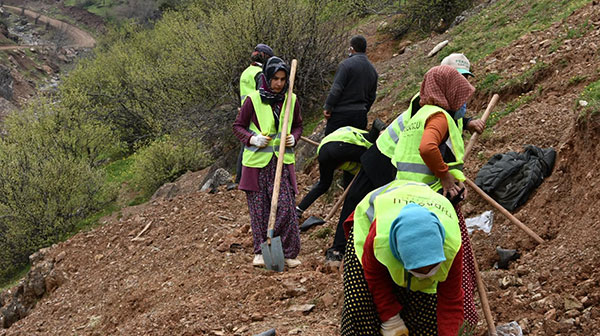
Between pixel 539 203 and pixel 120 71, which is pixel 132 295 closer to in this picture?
pixel 539 203

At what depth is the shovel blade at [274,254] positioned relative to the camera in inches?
199

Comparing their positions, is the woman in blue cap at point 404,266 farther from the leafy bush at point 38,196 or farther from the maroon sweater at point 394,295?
the leafy bush at point 38,196

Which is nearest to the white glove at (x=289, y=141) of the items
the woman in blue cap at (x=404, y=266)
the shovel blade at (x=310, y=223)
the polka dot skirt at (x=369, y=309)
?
the shovel blade at (x=310, y=223)

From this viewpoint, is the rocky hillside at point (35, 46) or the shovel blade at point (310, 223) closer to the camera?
the shovel blade at point (310, 223)

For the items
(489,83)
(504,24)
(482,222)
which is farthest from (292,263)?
(504,24)

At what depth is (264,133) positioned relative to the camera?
16.8ft

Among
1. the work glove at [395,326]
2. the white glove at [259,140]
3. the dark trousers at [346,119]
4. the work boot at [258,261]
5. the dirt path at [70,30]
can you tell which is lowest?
the dirt path at [70,30]

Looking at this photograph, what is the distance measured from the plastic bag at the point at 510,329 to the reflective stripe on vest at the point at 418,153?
91cm

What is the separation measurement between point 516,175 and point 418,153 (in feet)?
7.28

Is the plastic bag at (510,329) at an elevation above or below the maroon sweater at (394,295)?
below

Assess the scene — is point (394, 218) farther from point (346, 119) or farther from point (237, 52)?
point (237, 52)

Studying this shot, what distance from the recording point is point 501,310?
371 cm

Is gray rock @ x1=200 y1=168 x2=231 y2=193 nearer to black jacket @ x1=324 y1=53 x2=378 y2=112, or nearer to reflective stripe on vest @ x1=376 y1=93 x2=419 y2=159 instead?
black jacket @ x1=324 y1=53 x2=378 y2=112

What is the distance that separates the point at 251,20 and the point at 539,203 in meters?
9.67
